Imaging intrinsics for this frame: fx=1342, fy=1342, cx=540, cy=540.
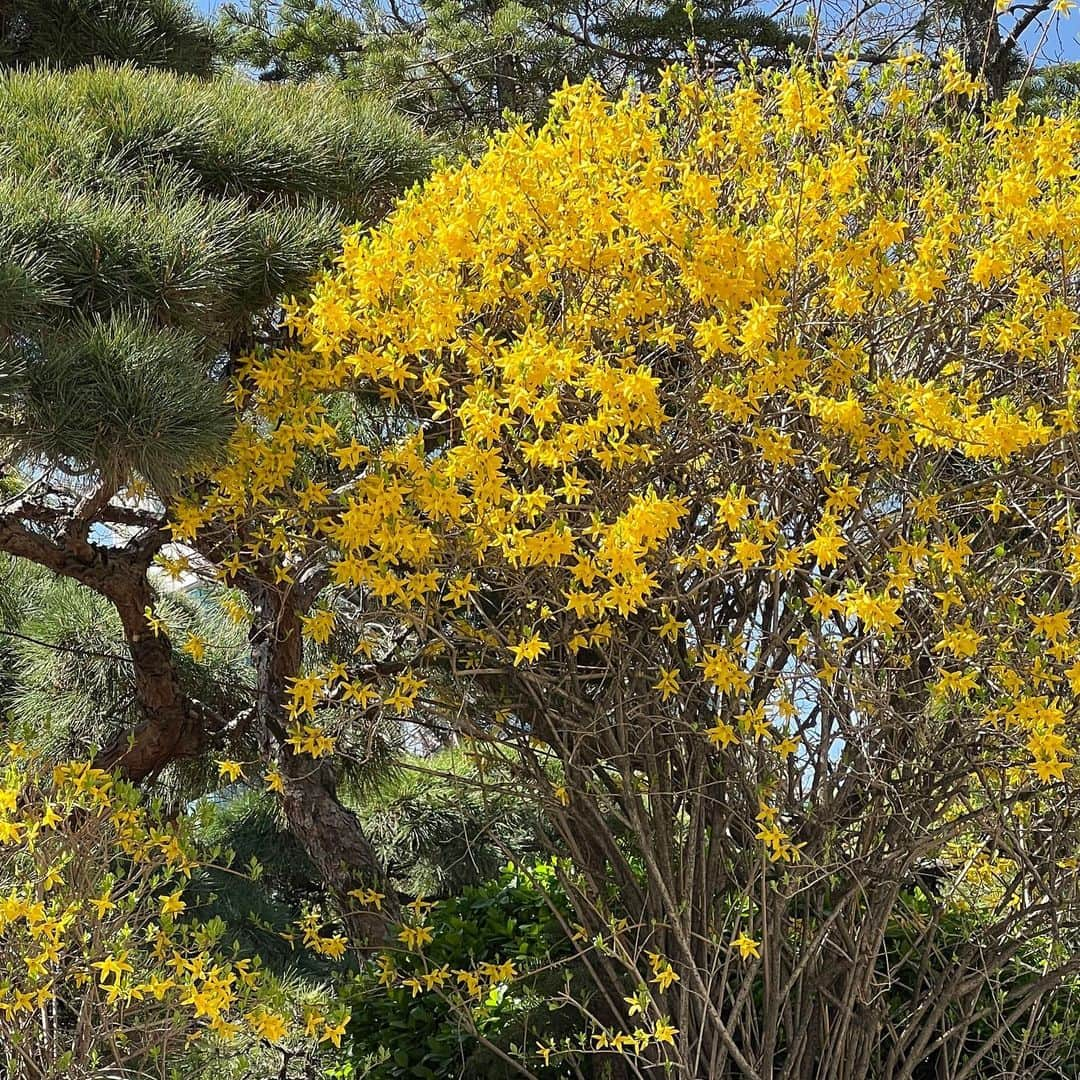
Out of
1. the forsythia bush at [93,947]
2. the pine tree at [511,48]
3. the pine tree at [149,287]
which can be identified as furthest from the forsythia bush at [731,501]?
the pine tree at [511,48]

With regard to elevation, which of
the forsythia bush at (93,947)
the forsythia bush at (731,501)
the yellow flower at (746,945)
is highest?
the forsythia bush at (731,501)

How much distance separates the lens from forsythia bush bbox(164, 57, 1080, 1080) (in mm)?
2527

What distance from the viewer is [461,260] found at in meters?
2.76

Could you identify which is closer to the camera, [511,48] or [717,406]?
[717,406]

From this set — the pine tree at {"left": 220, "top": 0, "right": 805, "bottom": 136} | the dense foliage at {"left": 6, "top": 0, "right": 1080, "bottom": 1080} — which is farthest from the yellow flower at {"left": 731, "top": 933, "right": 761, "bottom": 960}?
the pine tree at {"left": 220, "top": 0, "right": 805, "bottom": 136}

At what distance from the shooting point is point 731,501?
7.90 ft

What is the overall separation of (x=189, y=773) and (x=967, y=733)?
264 cm

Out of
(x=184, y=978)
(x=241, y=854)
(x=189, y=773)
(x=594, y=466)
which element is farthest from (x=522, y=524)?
(x=241, y=854)

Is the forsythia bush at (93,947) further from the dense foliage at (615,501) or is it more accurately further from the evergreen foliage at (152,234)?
the evergreen foliage at (152,234)

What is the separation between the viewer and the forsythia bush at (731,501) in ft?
8.29

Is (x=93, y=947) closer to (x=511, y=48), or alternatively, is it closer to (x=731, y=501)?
(x=731, y=501)

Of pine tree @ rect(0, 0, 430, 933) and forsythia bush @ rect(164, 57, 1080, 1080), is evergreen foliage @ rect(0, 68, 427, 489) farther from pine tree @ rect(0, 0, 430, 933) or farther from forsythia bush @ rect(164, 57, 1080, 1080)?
forsythia bush @ rect(164, 57, 1080, 1080)

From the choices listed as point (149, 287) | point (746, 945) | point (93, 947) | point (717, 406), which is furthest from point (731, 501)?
point (93, 947)

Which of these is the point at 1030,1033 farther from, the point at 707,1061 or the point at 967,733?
the point at 967,733
